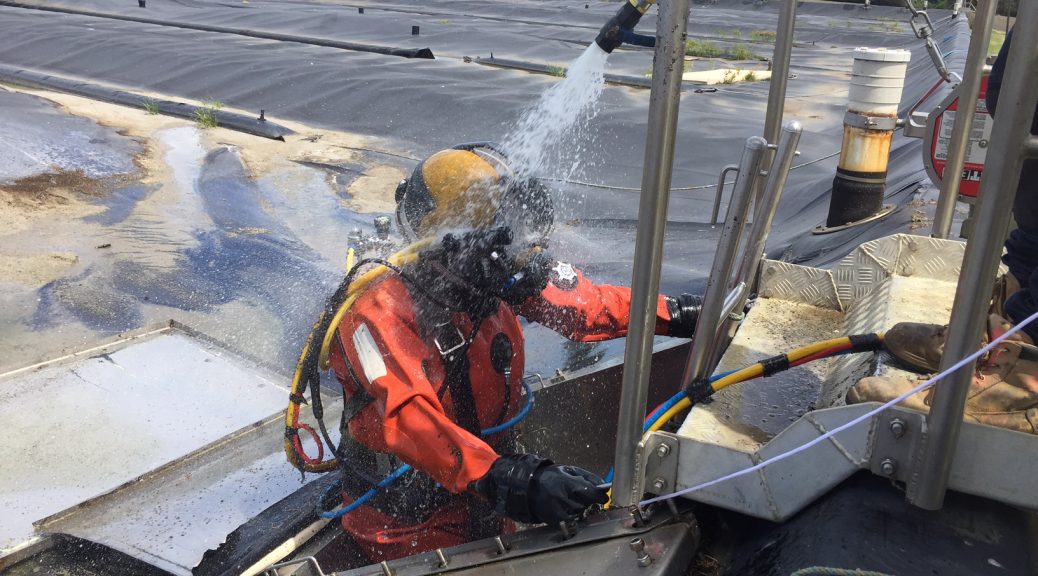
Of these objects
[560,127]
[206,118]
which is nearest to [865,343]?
[560,127]

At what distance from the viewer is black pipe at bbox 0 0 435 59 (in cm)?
1352

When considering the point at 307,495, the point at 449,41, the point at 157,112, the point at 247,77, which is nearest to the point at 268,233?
the point at 307,495

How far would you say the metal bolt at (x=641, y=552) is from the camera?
5.10 ft

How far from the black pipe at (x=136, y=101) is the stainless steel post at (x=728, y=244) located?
31.3ft

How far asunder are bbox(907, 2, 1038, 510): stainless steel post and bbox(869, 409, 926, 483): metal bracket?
4cm

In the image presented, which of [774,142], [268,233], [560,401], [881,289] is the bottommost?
[268,233]

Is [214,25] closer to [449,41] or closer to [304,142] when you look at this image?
[449,41]

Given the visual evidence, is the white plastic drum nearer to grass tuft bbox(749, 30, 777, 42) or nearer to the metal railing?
the metal railing

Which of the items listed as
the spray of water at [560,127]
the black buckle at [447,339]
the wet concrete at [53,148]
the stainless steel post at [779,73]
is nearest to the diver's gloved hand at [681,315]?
the black buckle at [447,339]

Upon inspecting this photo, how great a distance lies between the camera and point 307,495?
10.00ft

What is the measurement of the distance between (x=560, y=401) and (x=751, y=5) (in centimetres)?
2306

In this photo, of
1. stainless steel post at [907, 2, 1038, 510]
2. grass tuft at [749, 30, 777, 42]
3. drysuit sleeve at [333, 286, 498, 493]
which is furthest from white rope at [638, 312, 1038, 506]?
grass tuft at [749, 30, 777, 42]

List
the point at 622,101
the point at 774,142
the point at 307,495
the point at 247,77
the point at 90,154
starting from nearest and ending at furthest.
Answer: the point at 774,142 < the point at 307,495 < the point at 90,154 < the point at 622,101 < the point at 247,77

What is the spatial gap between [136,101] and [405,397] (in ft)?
38.0
